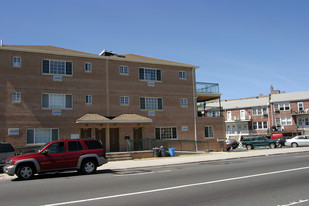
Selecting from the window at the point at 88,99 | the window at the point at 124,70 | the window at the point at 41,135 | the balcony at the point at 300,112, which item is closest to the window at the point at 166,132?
the window at the point at 124,70

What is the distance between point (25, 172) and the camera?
1240 centimetres

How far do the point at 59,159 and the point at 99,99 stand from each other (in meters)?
11.7

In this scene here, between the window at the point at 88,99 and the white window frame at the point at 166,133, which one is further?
the white window frame at the point at 166,133

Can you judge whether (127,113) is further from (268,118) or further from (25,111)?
(268,118)

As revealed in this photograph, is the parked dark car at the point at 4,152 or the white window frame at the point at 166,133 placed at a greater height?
the white window frame at the point at 166,133

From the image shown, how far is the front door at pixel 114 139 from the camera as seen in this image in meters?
24.3

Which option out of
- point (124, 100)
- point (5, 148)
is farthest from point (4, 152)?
point (124, 100)

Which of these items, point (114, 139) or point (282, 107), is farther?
point (282, 107)

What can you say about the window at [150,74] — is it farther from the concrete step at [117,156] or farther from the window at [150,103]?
the concrete step at [117,156]

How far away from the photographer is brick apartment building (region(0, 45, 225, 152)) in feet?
70.8

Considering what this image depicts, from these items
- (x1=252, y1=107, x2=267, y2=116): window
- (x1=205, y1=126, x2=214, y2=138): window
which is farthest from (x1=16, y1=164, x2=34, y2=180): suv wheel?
Result: (x1=252, y1=107, x2=267, y2=116): window

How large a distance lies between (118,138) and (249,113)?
39.9 metres

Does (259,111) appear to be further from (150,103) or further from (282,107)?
(150,103)

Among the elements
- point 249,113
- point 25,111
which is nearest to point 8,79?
point 25,111
